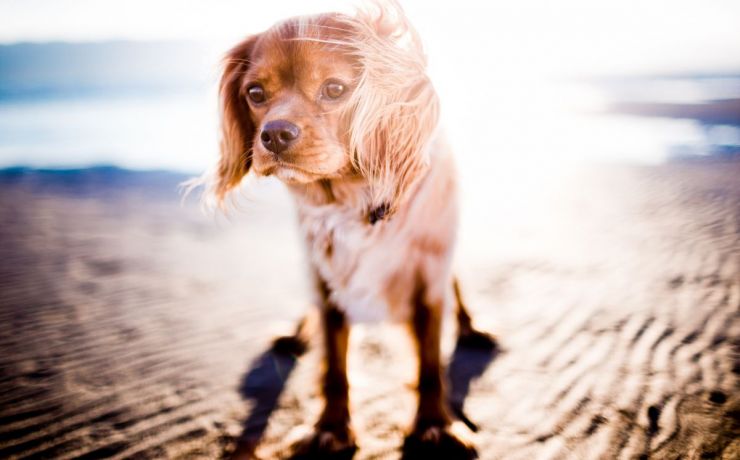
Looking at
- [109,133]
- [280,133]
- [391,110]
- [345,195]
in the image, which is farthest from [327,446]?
[109,133]

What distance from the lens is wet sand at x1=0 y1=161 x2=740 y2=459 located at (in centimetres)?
264

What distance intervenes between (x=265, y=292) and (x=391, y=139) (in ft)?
9.87

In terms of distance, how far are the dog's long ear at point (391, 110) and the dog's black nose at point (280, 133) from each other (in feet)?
0.92

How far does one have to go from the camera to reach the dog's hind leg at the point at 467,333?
3455 mm

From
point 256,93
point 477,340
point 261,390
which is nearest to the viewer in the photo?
point 256,93

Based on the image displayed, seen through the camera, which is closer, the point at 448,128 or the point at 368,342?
the point at 448,128

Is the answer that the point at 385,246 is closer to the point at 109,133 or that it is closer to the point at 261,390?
the point at 261,390

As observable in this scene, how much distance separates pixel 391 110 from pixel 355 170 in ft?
1.07

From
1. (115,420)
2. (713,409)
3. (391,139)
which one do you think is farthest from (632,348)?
(115,420)

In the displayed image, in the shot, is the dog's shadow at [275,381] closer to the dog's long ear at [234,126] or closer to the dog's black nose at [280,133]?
the dog's long ear at [234,126]

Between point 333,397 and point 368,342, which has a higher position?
point 333,397

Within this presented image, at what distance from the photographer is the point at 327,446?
246 cm

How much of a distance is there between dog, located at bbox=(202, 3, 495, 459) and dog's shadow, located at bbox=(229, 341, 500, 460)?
0.30m

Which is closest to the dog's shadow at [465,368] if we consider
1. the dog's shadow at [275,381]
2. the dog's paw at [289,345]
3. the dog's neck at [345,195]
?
the dog's shadow at [275,381]
